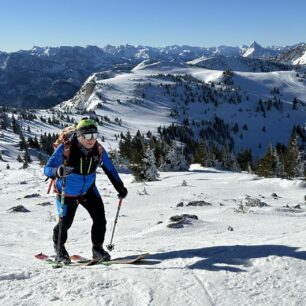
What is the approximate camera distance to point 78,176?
844 centimetres

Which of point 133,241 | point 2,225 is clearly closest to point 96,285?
point 133,241

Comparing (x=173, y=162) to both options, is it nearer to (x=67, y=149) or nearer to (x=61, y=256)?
(x=61, y=256)

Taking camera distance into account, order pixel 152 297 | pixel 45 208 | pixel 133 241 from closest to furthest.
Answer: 1. pixel 152 297
2. pixel 133 241
3. pixel 45 208

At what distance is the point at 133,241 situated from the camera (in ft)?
34.8

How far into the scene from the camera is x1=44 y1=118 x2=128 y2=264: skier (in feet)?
26.8

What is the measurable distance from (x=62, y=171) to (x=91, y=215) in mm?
1352

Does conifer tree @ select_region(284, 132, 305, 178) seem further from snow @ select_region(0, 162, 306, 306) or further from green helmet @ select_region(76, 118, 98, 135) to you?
green helmet @ select_region(76, 118, 98, 135)

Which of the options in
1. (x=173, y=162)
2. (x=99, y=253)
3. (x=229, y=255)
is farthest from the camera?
(x=173, y=162)

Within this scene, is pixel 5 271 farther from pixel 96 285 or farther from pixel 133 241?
pixel 133 241

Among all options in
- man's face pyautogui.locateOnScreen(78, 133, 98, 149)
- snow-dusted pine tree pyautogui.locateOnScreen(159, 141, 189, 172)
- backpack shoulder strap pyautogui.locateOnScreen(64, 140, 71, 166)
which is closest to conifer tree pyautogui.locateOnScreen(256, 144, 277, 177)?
snow-dusted pine tree pyautogui.locateOnScreen(159, 141, 189, 172)

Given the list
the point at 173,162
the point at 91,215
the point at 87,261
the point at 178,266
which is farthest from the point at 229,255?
the point at 173,162

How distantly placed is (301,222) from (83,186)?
5.59 meters

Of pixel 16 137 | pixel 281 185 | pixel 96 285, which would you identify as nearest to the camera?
pixel 96 285

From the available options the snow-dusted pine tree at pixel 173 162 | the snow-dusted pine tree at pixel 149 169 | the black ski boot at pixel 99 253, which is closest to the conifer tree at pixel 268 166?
the snow-dusted pine tree at pixel 173 162
